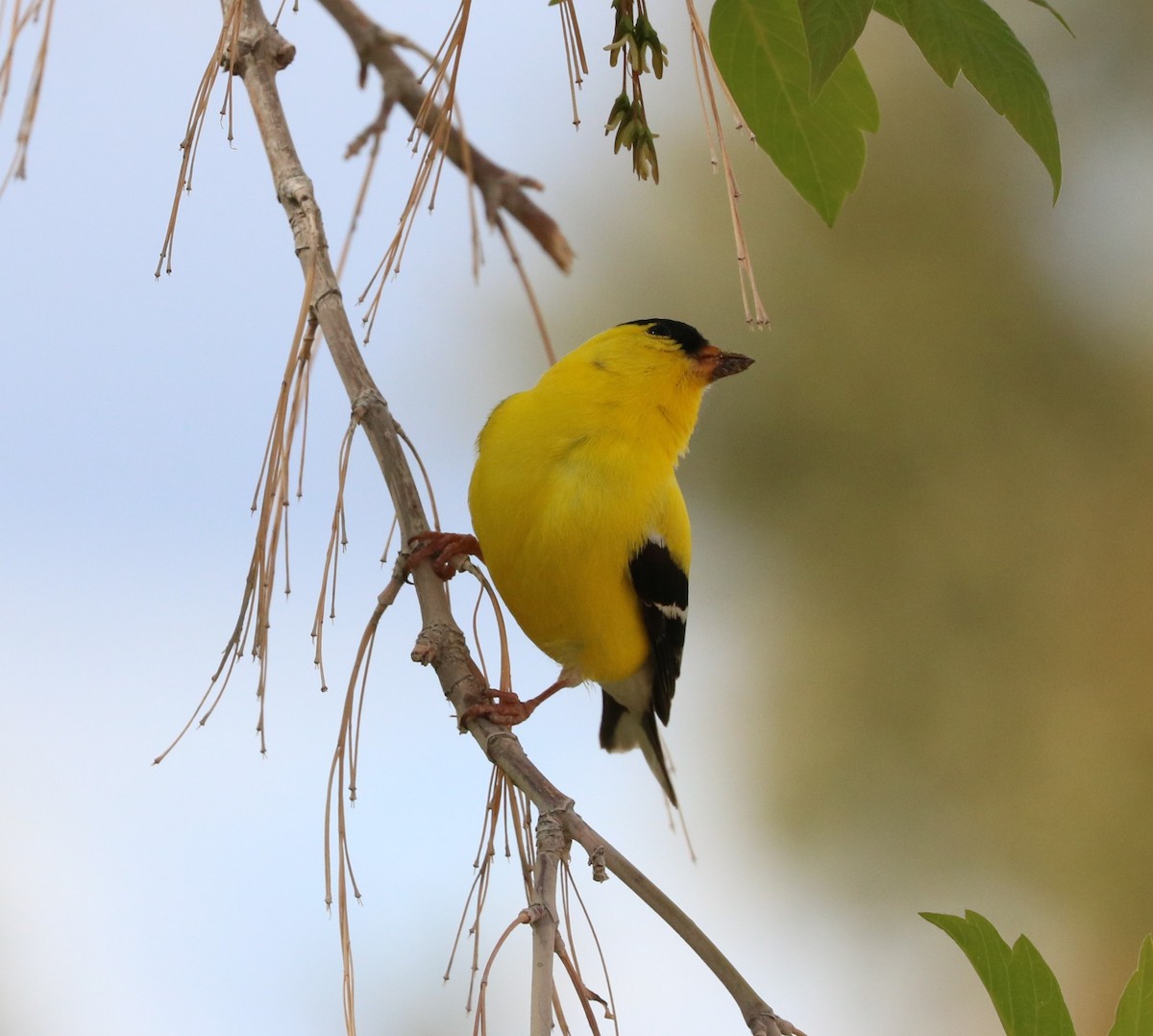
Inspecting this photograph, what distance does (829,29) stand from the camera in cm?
97

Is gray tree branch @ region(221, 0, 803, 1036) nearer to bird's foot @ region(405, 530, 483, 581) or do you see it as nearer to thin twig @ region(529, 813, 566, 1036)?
thin twig @ region(529, 813, 566, 1036)

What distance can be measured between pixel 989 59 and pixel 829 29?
0.69 feet

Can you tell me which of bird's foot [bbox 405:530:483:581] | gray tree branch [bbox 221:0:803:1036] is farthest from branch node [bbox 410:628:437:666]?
bird's foot [bbox 405:530:483:581]

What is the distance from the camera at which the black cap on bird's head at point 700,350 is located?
9.57 feet

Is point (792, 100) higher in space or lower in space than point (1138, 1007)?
higher

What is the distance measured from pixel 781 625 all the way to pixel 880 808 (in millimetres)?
1308

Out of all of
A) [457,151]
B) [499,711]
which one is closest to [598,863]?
[499,711]

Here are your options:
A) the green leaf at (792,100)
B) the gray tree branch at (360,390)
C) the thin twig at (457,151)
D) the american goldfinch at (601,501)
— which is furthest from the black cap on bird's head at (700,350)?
the green leaf at (792,100)

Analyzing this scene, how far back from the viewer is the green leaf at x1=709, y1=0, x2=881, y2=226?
1159 mm

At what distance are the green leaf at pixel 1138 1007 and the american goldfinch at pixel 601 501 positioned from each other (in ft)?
4.98

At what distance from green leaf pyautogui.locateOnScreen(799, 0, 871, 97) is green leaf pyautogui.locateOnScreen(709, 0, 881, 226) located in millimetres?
183

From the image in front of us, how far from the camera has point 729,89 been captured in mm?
1208

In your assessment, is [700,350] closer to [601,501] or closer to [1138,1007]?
[601,501]

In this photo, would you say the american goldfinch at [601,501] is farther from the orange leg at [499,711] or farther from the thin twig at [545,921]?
the thin twig at [545,921]
